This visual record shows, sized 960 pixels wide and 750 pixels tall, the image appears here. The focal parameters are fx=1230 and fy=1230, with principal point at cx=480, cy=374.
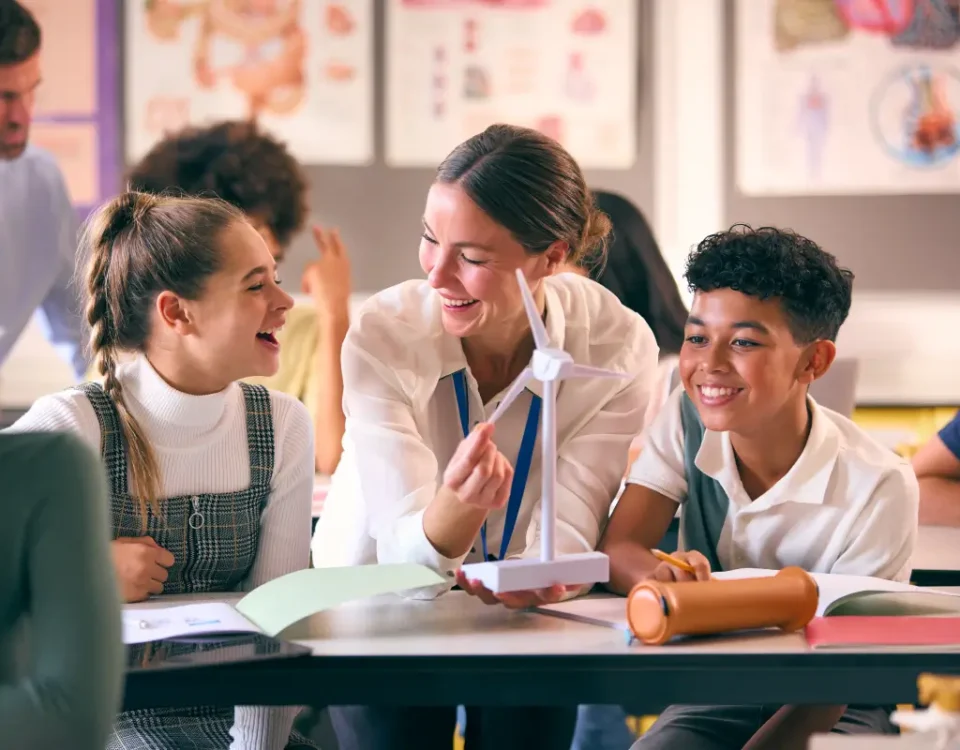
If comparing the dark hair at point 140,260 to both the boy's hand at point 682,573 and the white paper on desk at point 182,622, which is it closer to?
the white paper on desk at point 182,622

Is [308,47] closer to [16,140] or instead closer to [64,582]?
[16,140]

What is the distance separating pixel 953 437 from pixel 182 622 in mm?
1627

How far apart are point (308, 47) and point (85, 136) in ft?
2.67

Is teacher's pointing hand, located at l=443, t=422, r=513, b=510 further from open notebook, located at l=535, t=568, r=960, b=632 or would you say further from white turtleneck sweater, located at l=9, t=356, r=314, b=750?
white turtleneck sweater, located at l=9, t=356, r=314, b=750

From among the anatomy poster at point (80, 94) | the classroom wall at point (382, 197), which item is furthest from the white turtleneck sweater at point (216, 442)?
the anatomy poster at point (80, 94)

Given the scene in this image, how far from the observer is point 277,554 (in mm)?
1757

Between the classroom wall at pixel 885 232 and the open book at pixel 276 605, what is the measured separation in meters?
2.94

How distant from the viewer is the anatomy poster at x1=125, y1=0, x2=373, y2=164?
163 inches

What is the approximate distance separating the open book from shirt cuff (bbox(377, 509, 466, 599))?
4.6 inches

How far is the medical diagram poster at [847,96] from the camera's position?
406 centimetres

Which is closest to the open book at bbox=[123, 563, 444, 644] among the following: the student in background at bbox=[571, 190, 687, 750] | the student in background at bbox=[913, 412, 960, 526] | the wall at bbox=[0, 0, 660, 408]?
the student in background at bbox=[913, 412, 960, 526]

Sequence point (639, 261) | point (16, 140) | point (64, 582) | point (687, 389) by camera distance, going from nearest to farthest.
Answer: point (64, 582), point (687, 389), point (639, 261), point (16, 140)

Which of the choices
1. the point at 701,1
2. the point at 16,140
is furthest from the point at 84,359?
the point at 701,1

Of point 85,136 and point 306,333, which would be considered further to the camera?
point 85,136
